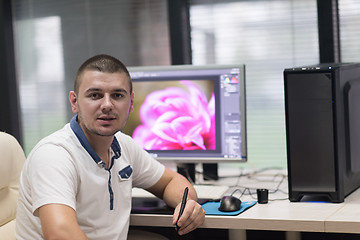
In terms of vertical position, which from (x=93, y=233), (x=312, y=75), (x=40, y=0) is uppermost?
(x=40, y=0)

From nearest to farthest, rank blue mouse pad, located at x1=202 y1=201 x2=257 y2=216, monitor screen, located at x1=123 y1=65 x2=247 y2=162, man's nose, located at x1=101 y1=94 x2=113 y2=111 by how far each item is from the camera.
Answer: man's nose, located at x1=101 y1=94 x2=113 y2=111
blue mouse pad, located at x1=202 y1=201 x2=257 y2=216
monitor screen, located at x1=123 y1=65 x2=247 y2=162

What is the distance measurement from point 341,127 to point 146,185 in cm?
71

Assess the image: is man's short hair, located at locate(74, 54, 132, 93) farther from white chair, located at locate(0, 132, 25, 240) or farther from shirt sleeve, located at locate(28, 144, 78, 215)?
white chair, located at locate(0, 132, 25, 240)

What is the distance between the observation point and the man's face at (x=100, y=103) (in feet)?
5.36

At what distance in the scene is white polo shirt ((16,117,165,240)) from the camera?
1.51 m

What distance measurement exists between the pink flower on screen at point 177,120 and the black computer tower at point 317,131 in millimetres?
450

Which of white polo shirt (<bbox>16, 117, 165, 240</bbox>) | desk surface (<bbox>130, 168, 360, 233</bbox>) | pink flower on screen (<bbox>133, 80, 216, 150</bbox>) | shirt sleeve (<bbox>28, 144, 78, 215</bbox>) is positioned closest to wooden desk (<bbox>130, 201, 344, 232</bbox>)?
desk surface (<bbox>130, 168, 360, 233</bbox>)

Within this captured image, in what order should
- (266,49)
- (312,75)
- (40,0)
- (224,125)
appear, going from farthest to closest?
(40,0), (266,49), (224,125), (312,75)

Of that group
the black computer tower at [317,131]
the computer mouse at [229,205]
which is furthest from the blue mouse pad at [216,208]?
the black computer tower at [317,131]

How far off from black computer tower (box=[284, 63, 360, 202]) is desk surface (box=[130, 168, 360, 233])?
0.06 m

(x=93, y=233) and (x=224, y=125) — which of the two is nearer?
(x=93, y=233)

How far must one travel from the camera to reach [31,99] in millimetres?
3736

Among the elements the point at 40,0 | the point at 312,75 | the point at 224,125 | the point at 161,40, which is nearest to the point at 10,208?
the point at 224,125

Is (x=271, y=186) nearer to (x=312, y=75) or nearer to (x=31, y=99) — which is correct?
(x=312, y=75)
